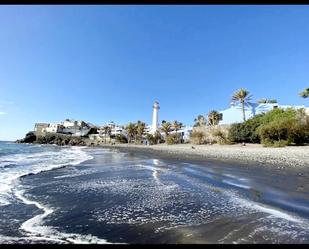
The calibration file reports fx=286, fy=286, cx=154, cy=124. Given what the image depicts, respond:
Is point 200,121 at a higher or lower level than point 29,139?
higher

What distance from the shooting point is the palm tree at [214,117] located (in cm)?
6875

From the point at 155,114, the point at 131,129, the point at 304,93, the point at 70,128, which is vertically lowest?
the point at 304,93

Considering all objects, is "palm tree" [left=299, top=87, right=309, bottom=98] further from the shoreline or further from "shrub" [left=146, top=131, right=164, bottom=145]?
"shrub" [left=146, top=131, right=164, bottom=145]

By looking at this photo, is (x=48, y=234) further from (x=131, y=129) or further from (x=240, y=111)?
(x=131, y=129)

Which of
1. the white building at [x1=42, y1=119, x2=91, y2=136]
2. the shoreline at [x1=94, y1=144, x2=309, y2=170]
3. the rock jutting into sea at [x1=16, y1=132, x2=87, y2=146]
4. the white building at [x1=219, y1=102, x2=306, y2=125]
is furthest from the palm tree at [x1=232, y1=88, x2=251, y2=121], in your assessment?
the white building at [x1=42, y1=119, x2=91, y2=136]

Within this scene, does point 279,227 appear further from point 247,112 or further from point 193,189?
point 247,112

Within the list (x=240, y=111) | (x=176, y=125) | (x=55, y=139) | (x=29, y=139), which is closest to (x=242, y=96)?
(x=240, y=111)

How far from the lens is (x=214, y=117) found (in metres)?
69.7

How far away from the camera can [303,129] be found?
34.6 meters

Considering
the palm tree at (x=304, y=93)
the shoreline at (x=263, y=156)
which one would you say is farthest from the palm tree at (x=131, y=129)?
the palm tree at (x=304, y=93)
